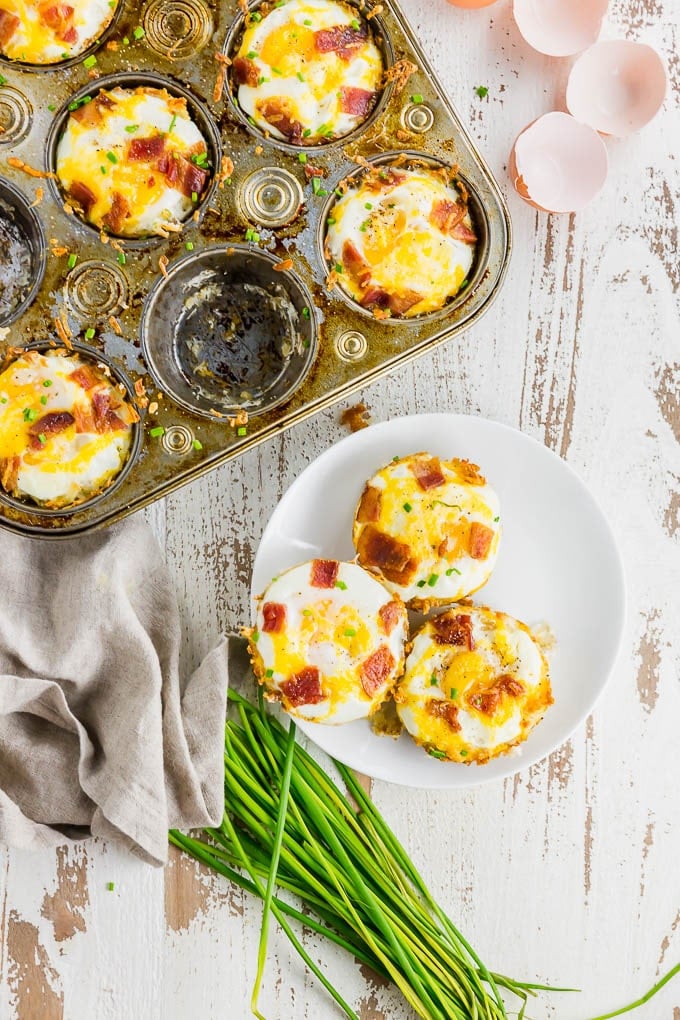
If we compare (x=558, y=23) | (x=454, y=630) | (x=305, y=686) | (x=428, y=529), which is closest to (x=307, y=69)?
(x=558, y=23)

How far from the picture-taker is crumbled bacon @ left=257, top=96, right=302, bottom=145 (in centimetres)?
274

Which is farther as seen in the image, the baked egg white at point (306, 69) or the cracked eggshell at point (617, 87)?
the cracked eggshell at point (617, 87)

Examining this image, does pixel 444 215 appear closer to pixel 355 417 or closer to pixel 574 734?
pixel 355 417

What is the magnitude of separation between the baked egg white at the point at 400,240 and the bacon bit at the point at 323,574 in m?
0.77

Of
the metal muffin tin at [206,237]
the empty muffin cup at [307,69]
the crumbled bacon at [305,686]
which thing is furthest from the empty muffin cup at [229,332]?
the crumbled bacon at [305,686]

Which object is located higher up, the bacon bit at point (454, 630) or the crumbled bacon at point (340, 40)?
the crumbled bacon at point (340, 40)

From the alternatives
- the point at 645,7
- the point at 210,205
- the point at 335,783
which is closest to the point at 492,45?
the point at 645,7

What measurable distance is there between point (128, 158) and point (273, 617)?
1.45 m

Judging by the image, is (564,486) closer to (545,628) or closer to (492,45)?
(545,628)

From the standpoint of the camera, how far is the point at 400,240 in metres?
2.73

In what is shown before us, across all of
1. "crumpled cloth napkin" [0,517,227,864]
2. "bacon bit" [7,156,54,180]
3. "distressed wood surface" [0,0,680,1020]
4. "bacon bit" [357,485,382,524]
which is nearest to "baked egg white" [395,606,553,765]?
"bacon bit" [357,485,382,524]

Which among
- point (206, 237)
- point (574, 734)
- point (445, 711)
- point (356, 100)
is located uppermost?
point (356, 100)

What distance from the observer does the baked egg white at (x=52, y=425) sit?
8.80ft

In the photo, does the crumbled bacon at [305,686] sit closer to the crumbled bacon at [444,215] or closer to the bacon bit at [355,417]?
the bacon bit at [355,417]
